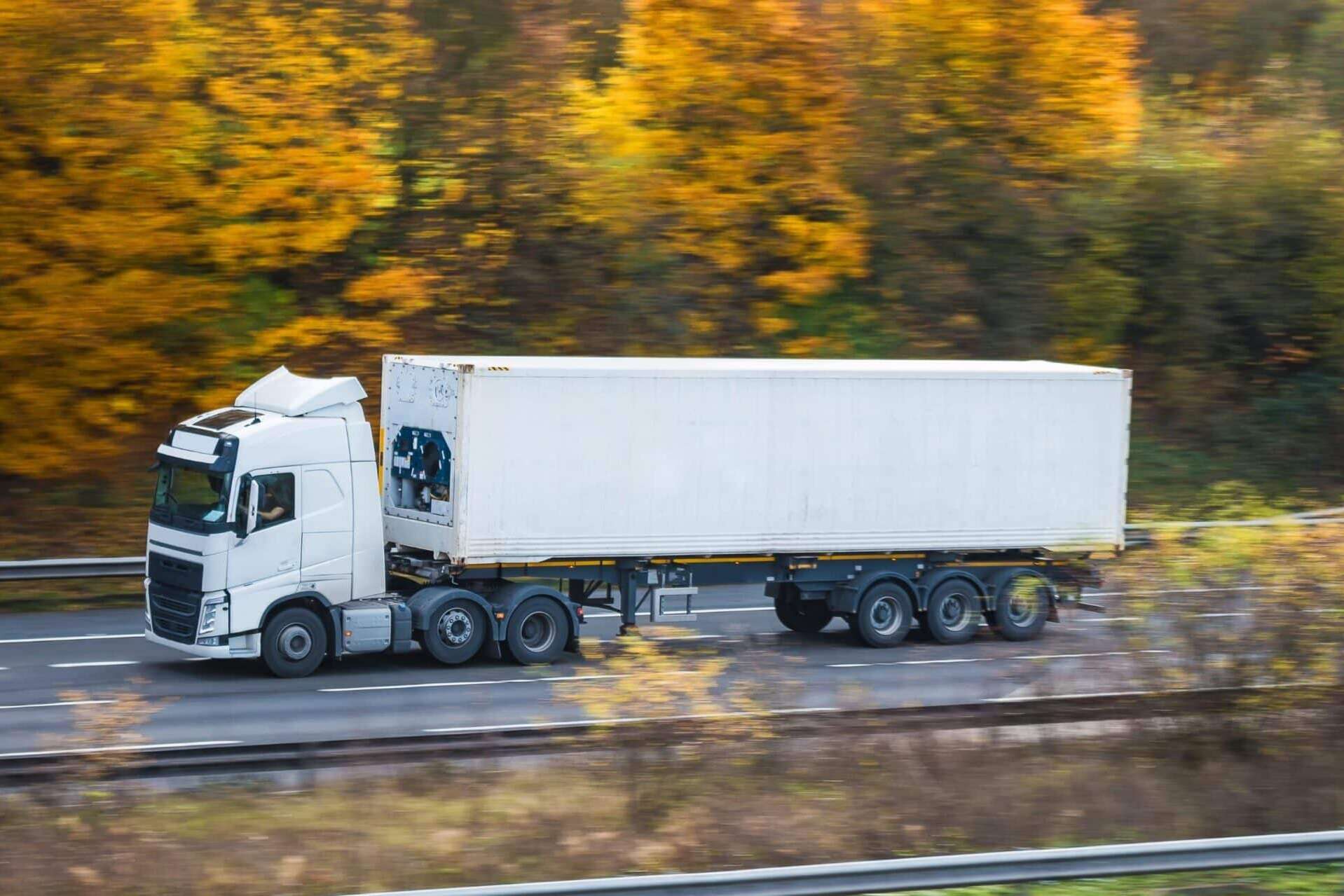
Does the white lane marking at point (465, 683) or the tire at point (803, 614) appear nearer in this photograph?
the white lane marking at point (465, 683)

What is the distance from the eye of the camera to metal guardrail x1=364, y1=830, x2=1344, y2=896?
22.4ft

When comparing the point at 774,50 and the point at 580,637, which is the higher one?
the point at 774,50

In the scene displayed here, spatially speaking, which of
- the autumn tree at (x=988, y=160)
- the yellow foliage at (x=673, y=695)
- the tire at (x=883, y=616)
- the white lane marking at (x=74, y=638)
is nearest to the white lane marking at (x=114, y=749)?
the yellow foliage at (x=673, y=695)

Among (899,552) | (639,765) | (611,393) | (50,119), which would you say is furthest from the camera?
Result: (50,119)

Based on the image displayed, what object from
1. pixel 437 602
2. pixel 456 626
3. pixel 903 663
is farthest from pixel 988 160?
pixel 437 602

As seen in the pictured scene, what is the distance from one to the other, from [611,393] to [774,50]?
42.7ft

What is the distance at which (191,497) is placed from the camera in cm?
1622

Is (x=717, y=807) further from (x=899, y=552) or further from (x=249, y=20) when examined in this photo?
(x=249, y=20)

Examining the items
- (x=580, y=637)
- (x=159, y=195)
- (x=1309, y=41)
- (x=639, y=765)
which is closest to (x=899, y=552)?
(x=580, y=637)

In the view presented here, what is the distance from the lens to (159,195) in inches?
855

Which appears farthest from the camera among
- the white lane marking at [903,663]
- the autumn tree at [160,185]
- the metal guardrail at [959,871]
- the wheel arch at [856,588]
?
the autumn tree at [160,185]

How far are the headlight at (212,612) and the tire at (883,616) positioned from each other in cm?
711

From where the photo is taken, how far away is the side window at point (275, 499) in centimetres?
1612

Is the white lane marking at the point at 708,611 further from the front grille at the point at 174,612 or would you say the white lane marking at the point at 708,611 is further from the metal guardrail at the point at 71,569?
the front grille at the point at 174,612
